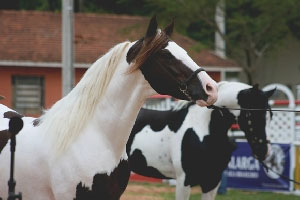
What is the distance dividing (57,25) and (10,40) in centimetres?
221

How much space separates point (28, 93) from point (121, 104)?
19.6 m

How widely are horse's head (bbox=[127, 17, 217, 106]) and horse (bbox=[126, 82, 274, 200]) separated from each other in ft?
10.2


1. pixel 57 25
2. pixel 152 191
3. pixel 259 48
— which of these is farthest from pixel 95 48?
pixel 152 191

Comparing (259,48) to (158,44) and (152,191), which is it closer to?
(152,191)

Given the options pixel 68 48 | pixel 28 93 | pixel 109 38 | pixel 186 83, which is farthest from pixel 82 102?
pixel 109 38

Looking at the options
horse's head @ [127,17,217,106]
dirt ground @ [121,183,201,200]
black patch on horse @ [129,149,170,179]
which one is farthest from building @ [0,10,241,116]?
horse's head @ [127,17,217,106]

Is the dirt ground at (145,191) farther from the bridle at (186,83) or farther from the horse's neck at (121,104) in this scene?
the bridle at (186,83)

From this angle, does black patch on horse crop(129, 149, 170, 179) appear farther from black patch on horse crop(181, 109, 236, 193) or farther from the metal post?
the metal post

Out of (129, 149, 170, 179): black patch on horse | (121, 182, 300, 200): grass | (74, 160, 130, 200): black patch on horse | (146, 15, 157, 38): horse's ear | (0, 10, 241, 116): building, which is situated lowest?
(121, 182, 300, 200): grass

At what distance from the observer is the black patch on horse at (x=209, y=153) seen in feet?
24.5

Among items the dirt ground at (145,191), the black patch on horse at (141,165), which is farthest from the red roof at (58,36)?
the black patch on horse at (141,165)

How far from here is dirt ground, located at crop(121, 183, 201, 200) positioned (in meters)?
11.0

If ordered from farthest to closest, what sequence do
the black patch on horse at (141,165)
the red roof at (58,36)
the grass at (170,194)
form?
the red roof at (58,36)
the grass at (170,194)
the black patch on horse at (141,165)

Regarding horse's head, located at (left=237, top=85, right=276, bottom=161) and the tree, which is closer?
horse's head, located at (left=237, top=85, right=276, bottom=161)
